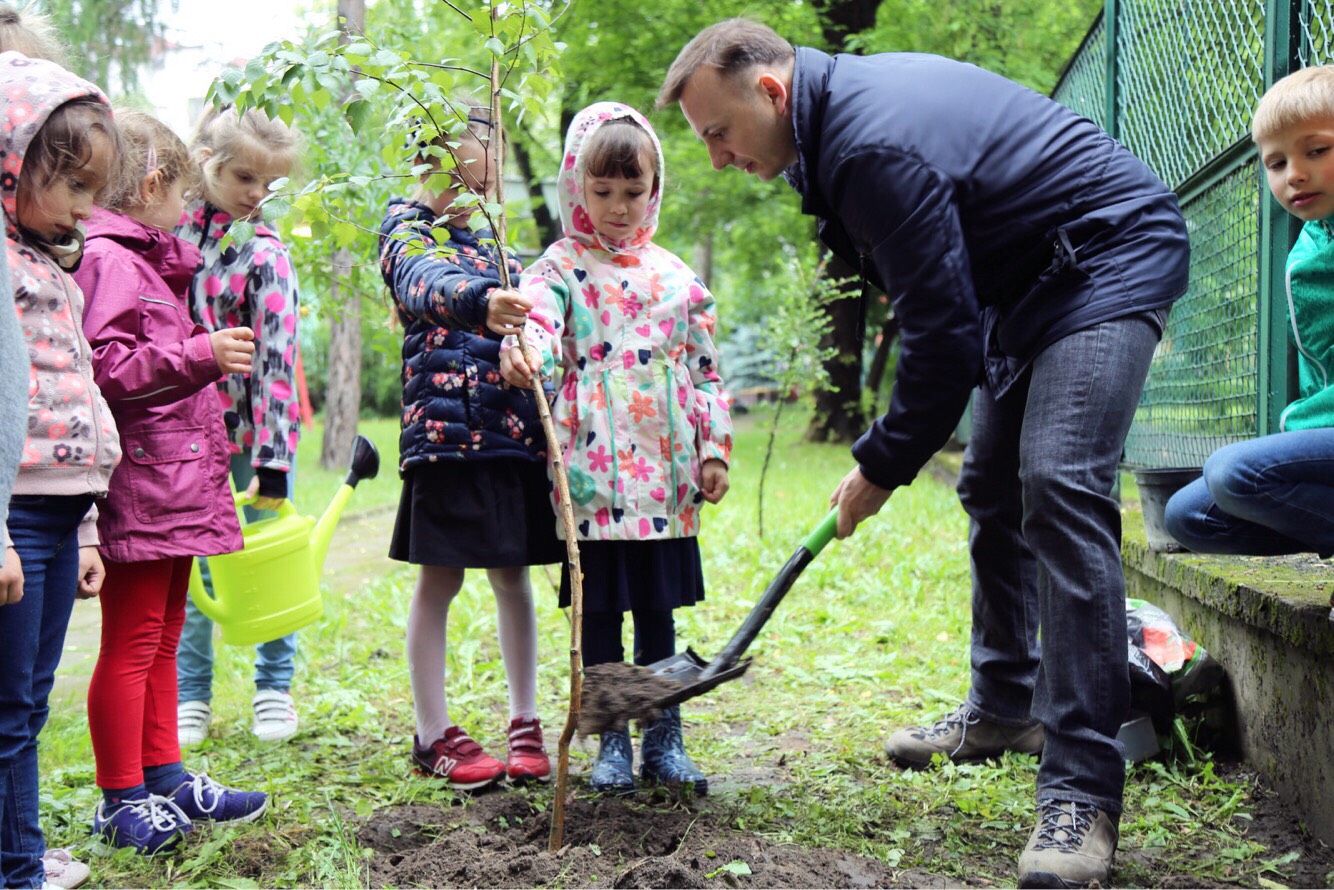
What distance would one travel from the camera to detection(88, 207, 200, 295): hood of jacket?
2.49 metres

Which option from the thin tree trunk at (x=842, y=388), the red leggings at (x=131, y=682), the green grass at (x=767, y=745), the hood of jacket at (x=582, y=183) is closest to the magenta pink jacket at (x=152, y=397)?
the red leggings at (x=131, y=682)

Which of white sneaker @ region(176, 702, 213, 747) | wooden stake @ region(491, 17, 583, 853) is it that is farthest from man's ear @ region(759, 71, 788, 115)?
white sneaker @ region(176, 702, 213, 747)

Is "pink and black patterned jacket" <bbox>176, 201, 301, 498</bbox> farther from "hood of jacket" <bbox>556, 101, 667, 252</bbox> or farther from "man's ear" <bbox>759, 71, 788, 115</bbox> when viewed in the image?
"man's ear" <bbox>759, 71, 788, 115</bbox>

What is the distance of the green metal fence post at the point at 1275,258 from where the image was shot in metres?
2.69

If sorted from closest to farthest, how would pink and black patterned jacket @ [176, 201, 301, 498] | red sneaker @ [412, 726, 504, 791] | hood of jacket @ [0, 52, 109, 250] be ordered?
hood of jacket @ [0, 52, 109, 250], red sneaker @ [412, 726, 504, 791], pink and black patterned jacket @ [176, 201, 301, 498]

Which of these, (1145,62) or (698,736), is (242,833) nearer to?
(698,736)

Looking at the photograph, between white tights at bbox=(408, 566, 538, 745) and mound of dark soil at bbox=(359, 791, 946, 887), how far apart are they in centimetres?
31

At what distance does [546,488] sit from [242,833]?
3.37 ft

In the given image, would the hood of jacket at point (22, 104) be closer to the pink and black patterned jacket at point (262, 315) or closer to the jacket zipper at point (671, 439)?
the pink and black patterned jacket at point (262, 315)

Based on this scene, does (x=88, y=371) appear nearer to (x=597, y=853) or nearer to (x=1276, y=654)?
(x=597, y=853)

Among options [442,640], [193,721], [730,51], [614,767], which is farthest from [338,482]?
[730,51]

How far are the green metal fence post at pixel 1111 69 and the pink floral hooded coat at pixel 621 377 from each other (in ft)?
8.39

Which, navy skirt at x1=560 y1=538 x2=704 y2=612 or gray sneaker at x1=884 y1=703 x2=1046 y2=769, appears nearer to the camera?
navy skirt at x1=560 y1=538 x2=704 y2=612

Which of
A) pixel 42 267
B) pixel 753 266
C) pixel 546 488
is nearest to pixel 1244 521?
pixel 546 488
